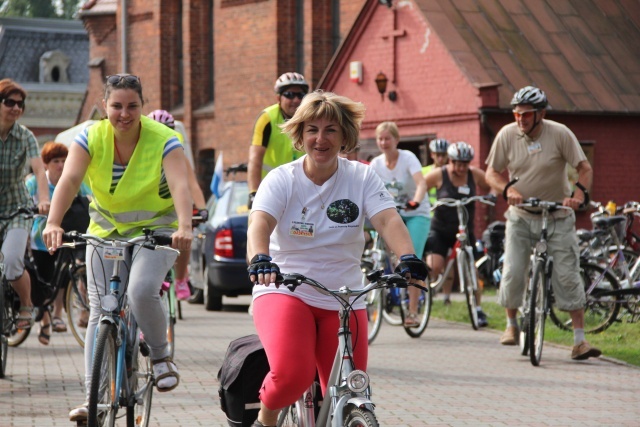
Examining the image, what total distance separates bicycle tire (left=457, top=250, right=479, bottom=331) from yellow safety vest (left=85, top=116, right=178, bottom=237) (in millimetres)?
6791

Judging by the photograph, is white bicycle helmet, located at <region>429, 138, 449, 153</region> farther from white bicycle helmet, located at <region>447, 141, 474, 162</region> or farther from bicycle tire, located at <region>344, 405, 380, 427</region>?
bicycle tire, located at <region>344, 405, 380, 427</region>

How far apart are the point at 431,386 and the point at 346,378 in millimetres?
4551

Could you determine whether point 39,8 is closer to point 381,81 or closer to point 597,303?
point 381,81

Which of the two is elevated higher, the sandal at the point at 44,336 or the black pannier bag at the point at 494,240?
the black pannier bag at the point at 494,240

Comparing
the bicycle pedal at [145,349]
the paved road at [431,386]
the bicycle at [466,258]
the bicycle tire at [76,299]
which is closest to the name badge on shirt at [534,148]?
the paved road at [431,386]

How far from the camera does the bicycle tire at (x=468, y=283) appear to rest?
13.4 meters

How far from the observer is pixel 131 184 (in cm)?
684

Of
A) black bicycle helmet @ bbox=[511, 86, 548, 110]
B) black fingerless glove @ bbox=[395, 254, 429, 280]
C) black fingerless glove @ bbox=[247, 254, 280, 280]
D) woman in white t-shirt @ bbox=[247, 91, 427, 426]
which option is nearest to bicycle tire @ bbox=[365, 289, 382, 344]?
black bicycle helmet @ bbox=[511, 86, 548, 110]

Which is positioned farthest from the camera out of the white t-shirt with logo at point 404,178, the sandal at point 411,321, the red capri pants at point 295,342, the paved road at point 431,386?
the white t-shirt with logo at point 404,178

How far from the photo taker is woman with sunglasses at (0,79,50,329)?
31.5 feet

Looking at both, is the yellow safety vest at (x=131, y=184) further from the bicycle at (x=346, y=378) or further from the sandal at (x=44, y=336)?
the sandal at (x=44, y=336)

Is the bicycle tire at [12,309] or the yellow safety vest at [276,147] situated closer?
the yellow safety vest at [276,147]

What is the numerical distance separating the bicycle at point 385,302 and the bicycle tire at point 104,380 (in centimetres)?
579

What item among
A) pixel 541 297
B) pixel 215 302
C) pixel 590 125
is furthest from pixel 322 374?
pixel 590 125
